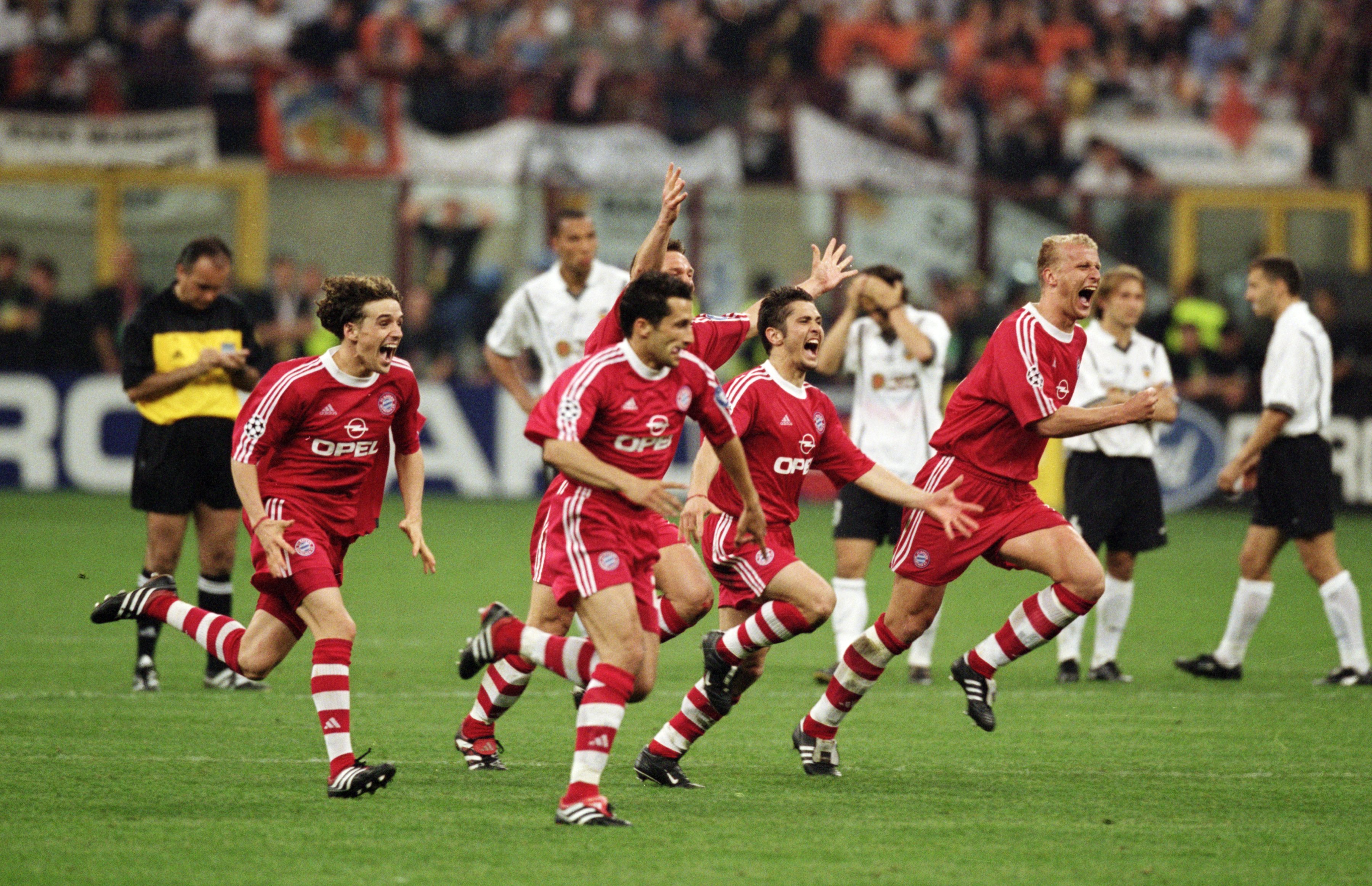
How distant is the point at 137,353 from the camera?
9.62 meters

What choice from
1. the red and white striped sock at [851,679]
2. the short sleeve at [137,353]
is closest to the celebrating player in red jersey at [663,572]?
the red and white striped sock at [851,679]

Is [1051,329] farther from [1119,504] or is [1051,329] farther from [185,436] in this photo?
[185,436]

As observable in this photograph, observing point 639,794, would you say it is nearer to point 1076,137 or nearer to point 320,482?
point 320,482

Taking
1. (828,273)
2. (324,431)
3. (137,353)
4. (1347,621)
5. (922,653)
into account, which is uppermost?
(828,273)

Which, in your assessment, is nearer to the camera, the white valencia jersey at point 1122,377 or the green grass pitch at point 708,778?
the green grass pitch at point 708,778

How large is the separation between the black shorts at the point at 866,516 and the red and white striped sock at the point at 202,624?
12.3 ft

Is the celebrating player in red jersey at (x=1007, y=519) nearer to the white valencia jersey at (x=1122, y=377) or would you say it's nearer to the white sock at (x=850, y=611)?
the white sock at (x=850, y=611)

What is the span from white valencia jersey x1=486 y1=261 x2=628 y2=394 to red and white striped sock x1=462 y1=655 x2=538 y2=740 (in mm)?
3073

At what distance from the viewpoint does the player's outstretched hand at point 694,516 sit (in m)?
6.79

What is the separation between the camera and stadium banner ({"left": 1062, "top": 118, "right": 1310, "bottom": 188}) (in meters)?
21.6

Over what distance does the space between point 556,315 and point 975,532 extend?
139 inches

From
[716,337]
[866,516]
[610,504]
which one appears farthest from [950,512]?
[866,516]

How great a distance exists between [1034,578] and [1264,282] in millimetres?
4791

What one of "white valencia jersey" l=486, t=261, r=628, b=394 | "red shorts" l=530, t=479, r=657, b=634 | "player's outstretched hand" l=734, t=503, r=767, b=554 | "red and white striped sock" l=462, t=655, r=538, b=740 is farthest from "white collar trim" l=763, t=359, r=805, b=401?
"white valencia jersey" l=486, t=261, r=628, b=394
